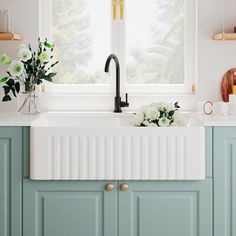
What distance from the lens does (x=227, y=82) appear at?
3.82 meters

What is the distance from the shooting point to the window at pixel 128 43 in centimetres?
392

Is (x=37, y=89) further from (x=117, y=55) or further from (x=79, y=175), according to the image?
(x=79, y=175)

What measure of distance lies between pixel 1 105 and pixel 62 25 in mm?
651

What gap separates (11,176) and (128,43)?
1.31 m

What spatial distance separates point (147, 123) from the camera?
314 cm

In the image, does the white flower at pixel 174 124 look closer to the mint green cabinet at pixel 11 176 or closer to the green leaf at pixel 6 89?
the mint green cabinet at pixel 11 176

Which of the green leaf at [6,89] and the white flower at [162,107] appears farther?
the green leaf at [6,89]

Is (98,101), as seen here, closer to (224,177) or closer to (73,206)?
(73,206)

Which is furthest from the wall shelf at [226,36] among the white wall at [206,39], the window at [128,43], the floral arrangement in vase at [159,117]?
the floral arrangement in vase at [159,117]

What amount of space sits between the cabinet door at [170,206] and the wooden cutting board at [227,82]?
917 millimetres

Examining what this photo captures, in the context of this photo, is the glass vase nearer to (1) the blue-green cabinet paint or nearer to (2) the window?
(2) the window

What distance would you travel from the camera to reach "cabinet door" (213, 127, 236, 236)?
120 inches

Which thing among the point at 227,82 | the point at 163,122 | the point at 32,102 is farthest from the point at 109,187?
the point at 227,82

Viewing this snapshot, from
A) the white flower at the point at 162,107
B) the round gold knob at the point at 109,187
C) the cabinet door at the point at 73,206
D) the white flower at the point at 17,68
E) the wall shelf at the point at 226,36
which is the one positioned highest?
the wall shelf at the point at 226,36
